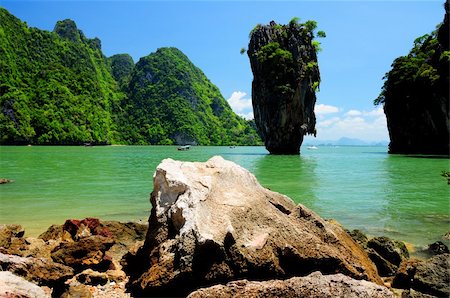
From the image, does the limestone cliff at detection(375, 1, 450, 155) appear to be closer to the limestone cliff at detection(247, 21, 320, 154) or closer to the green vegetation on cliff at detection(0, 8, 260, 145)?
the limestone cliff at detection(247, 21, 320, 154)

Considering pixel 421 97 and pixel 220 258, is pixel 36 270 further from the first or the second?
pixel 421 97

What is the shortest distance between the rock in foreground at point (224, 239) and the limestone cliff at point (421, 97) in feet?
153

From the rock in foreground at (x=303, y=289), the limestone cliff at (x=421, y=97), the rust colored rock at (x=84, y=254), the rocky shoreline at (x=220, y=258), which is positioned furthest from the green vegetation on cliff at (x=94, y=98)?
the rock in foreground at (x=303, y=289)

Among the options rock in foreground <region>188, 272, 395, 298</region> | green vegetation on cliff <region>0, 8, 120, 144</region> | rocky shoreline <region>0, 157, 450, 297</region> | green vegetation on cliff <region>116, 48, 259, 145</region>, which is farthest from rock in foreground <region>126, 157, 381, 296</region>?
green vegetation on cliff <region>116, 48, 259, 145</region>

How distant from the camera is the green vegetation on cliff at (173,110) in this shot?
502ft

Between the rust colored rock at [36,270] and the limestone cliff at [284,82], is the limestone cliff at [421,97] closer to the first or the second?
the limestone cliff at [284,82]

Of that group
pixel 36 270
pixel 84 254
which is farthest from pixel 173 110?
pixel 36 270

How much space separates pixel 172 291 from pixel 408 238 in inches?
271

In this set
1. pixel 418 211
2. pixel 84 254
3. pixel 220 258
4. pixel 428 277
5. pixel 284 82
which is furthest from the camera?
pixel 284 82

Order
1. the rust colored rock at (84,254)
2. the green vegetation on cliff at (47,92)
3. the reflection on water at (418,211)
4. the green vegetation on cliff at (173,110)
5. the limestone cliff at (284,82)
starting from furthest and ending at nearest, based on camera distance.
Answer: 1. the green vegetation on cliff at (173,110)
2. the green vegetation on cliff at (47,92)
3. the limestone cliff at (284,82)
4. the reflection on water at (418,211)
5. the rust colored rock at (84,254)

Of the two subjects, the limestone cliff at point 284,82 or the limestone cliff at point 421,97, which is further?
the limestone cliff at point 284,82

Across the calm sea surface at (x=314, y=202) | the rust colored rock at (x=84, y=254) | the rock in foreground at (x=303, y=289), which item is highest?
the rock in foreground at (x=303, y=289)

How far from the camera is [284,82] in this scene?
182 ft

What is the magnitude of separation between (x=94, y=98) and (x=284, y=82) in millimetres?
99640
